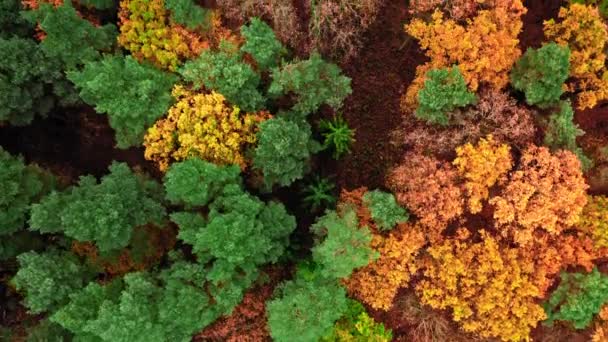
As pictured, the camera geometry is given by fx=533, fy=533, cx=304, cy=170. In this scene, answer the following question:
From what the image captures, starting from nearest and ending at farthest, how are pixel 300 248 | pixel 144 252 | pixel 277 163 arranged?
pixel 277 163 < pixel 144 252 < pixel 300 248

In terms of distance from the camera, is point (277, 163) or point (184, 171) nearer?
point (184, 171)

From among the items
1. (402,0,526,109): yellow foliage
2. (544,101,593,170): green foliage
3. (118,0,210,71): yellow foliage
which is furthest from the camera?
(118,0,210,71): yellow foliage

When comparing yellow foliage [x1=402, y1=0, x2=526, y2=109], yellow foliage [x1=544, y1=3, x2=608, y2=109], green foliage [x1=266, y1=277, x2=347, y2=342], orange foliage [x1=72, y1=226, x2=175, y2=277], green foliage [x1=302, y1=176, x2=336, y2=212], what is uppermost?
yellow foliage [x1=544, y1=3, x2=608, y2=109]

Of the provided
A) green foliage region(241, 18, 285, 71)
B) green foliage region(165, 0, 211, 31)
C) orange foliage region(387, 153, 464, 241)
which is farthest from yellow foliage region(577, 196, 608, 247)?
green foliage region(165, 0, 211, 31)

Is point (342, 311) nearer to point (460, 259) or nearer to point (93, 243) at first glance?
point (460, 259)

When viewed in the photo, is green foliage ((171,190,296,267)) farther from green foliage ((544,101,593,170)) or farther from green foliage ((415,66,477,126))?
green foliage ((544,101,593,170))

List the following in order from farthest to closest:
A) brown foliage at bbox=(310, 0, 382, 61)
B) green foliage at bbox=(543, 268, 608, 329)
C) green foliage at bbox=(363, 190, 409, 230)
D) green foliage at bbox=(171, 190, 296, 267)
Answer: brown foliage at bbox=(310, 0, 382, 61)
green foliage at bbox=(363, 190, 409, 230)
green foliage at bbox=(543, 268, 608, 329)
green foliage at bbox=(171, 190, 296, 267)

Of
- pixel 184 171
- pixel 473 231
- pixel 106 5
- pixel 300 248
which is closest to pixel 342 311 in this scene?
pixel 300 248
